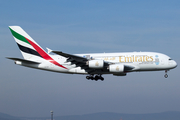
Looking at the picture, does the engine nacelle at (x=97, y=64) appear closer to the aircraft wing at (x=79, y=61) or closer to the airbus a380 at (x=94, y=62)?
the airbus a380 at (x=94, y=62)

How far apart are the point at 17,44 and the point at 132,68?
68.3ft

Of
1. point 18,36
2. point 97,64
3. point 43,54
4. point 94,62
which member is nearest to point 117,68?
point 97,64

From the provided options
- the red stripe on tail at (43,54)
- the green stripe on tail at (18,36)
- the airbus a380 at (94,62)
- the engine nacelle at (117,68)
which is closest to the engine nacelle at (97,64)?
the airbus a380 at (94,62)

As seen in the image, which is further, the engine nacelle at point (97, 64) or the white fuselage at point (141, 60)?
the white fuselage at point (141, 60)

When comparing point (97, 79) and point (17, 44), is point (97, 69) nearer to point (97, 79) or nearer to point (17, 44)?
point (97, 79)

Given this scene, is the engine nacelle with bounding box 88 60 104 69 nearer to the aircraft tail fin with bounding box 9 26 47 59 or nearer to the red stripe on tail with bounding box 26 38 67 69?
the red stripe on tail with bounding box 26 38 67 69

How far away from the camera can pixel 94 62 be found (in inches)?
1442

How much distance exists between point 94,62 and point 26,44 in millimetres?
13732

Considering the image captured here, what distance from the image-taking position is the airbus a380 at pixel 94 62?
121 feet

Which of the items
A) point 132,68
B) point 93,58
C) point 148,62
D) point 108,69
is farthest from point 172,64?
point 93,58

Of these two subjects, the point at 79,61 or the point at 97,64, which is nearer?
the point at 97,64

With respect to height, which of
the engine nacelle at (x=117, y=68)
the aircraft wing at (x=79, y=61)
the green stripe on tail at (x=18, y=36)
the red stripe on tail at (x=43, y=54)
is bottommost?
the engine nacelle at (x=117, y=68)

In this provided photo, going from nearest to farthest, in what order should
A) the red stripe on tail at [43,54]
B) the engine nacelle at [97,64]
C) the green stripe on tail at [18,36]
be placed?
the engine nacelle at [97,64]
the red stripe on tail at [43,54]
the green stripe on tail at [18,36]

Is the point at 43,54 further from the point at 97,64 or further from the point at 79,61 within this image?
the point at 97,64
